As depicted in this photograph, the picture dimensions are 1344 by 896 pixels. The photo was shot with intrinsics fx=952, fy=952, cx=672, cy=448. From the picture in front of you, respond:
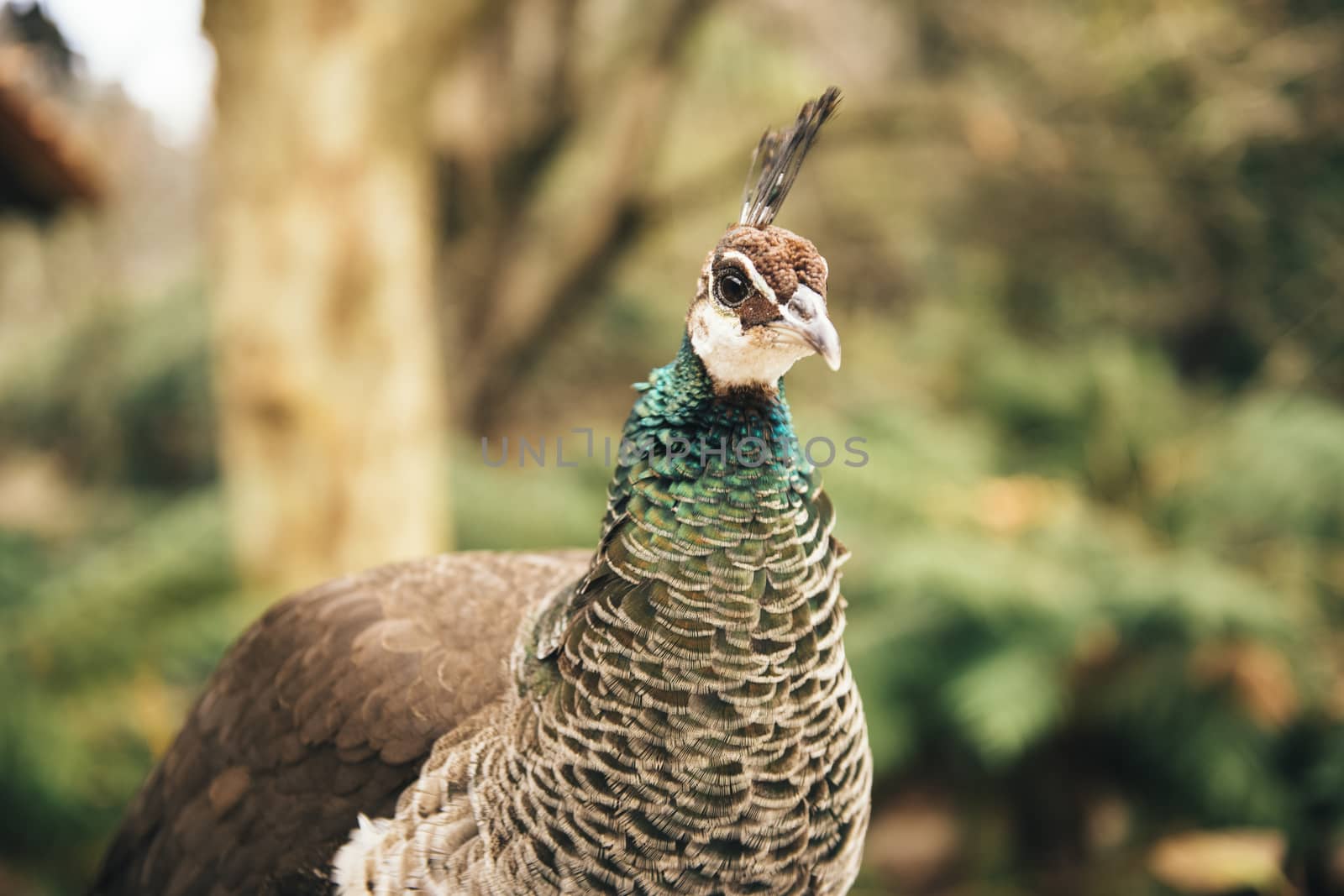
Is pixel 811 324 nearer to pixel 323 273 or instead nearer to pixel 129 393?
pixel 323 273

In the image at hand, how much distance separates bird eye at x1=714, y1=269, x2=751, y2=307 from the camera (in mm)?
1211

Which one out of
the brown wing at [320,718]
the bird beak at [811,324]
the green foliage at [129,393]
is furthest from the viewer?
the green foliage at [129,393]

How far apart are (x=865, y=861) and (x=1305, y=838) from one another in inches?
56.1

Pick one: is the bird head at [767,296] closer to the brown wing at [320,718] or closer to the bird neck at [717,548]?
the bird neck at [717,548]

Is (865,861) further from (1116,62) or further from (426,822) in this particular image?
(1116,62)

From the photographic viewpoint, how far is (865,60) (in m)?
7.41

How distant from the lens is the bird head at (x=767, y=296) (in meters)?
1.18

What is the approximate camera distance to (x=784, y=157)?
4.19 ft

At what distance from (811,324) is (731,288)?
4.9 inches

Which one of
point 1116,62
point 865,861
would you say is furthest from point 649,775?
point 1116,62

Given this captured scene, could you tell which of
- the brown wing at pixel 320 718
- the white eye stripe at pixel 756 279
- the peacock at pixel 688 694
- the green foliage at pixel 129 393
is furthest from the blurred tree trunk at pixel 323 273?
the green foliage at pixel 129 393

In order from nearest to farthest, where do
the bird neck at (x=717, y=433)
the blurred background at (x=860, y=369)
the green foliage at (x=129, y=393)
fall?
the bird neck at (x=717, y=433), the blurred background at (x=860, y=369), the green foliage at (x=129, y=393)

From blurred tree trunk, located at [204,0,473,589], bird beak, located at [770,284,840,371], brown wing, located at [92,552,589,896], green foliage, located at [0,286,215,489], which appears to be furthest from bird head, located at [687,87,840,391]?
green foliage, located at [0,286,215,489]

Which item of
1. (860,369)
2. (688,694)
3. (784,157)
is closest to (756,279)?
(784,157)
